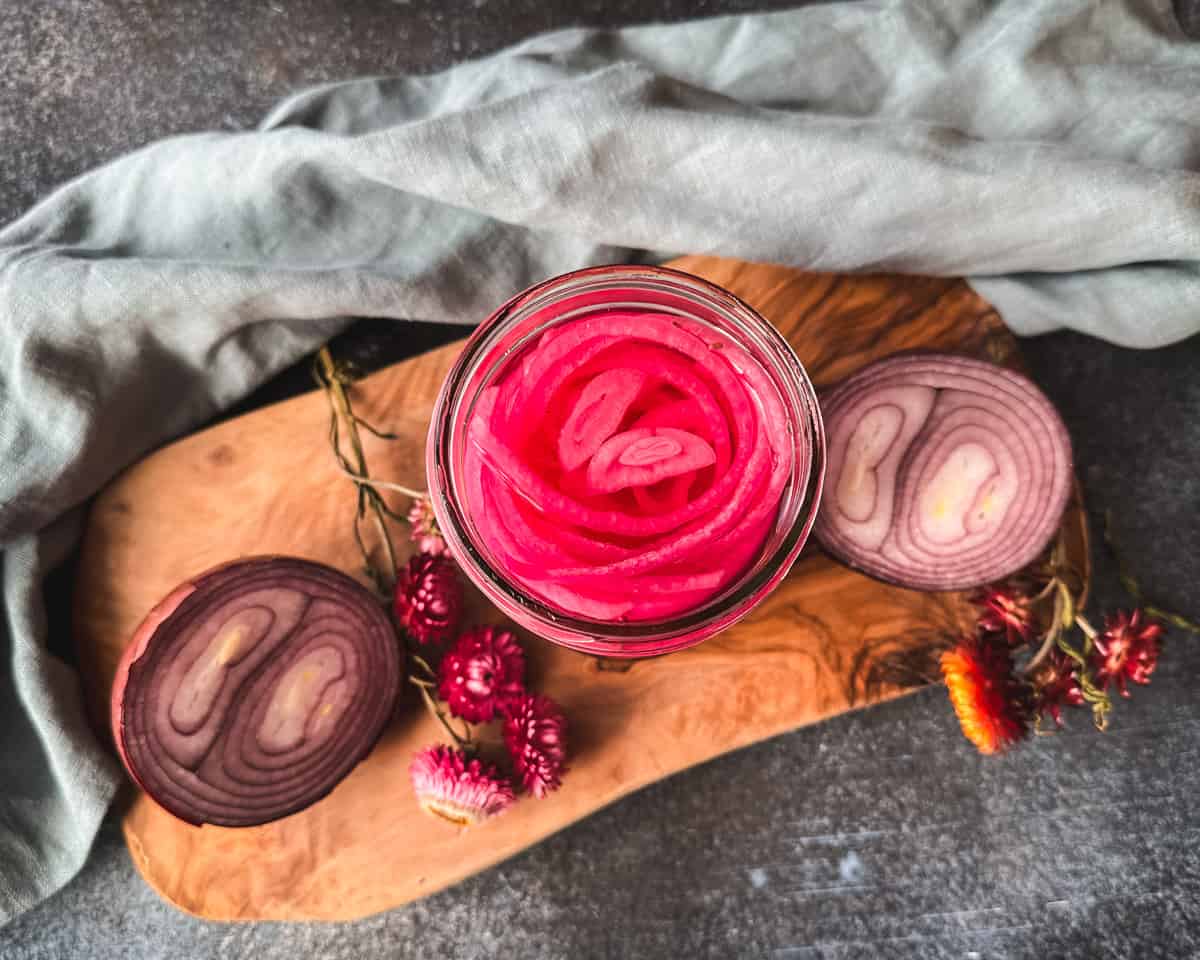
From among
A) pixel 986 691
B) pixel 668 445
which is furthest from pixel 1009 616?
pixel 668 445

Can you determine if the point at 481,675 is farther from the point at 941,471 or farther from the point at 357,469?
the point at 941,471

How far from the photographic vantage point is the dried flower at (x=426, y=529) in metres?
0.99

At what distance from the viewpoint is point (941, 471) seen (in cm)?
102

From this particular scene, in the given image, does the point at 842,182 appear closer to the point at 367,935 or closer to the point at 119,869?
the point at 367,935

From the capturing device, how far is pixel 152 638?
94 centimetres

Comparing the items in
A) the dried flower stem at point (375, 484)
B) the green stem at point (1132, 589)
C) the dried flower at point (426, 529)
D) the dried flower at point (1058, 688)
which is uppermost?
the dried flower stem at point (375, 484)

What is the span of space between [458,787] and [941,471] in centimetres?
62

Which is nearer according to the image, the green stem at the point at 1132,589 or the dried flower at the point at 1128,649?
the dried flower at the point at 1128,649

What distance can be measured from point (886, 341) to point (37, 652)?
39.8 inches

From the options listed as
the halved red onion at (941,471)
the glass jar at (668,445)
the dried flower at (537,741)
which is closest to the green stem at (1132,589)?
the halved red onion at (941,471)

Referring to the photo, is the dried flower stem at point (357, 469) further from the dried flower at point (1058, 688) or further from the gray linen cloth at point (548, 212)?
the dried flower at point (1058, 688)

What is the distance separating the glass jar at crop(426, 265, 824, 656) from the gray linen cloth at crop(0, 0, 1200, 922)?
0.68 ft

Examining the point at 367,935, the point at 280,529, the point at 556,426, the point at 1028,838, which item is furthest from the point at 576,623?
the point at 1028,838

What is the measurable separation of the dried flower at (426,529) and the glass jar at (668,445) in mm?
198
